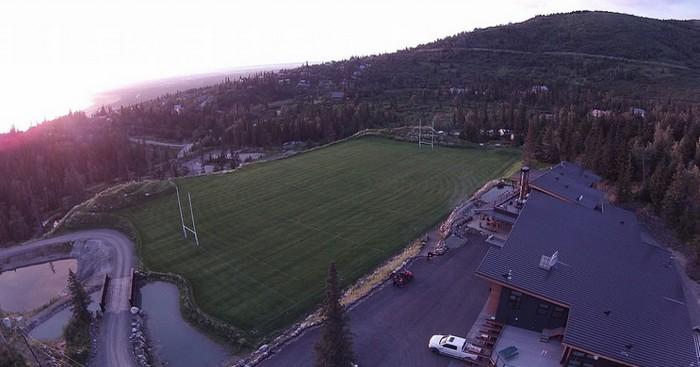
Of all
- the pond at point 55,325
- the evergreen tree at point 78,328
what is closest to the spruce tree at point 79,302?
the evergreen tree at point 78,328

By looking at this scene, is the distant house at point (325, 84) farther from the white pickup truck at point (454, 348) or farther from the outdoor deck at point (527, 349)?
the white pickup truck at point (454, 348)

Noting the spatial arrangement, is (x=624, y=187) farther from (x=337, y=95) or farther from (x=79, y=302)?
(x=337, y=95)

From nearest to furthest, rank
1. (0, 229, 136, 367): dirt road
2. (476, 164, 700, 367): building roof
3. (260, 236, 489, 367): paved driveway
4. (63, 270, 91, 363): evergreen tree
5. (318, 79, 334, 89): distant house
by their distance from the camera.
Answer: (476, 164, 700, 367): building roof < (260, 236, 489, 367): paved driveway < (63, 270, 91, 363): evergreen tree < (0, 229, 136, 367): dirt road < (318, 79, 334, 89): distant house

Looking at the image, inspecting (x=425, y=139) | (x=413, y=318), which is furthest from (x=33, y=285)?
(x=425, y=139)

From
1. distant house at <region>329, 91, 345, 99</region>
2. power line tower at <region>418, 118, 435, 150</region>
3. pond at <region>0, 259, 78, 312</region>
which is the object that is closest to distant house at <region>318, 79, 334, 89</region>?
distant house at <region>329, 91, 345, 99</region>

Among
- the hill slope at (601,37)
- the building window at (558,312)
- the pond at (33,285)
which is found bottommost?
the pond at (33,285)

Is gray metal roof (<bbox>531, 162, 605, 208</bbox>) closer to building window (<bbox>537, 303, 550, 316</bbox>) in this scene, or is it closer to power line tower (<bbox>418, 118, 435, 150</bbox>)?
building window (<bbox>537, 303, 550, 316</bbox>)

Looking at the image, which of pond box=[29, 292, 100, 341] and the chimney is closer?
pond box=[29, 292, 100, 341]

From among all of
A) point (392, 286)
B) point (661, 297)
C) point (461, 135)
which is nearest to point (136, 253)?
point (392, 286)
